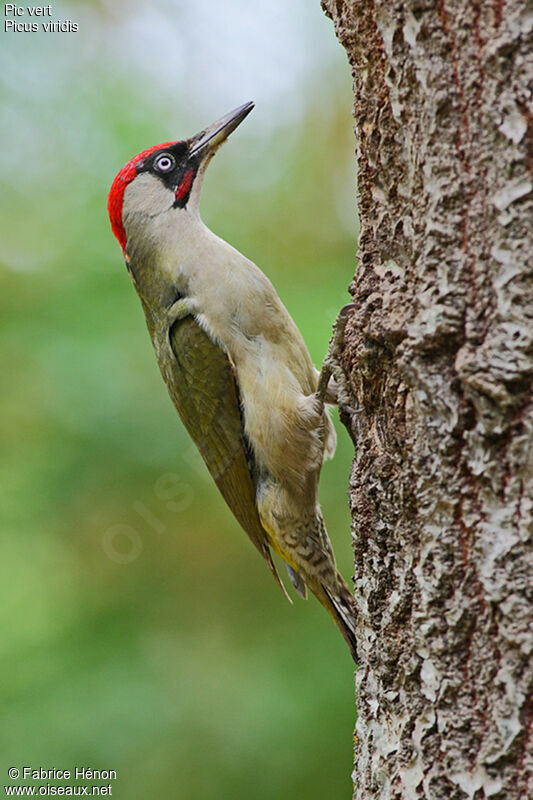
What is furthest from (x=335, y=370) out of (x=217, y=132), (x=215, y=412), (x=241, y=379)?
(x=217, y=132)

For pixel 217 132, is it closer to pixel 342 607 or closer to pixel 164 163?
pixel 164 163

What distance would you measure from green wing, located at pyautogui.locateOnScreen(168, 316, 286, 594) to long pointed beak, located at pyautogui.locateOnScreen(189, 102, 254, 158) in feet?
2.38

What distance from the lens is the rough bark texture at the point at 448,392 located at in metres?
1.46

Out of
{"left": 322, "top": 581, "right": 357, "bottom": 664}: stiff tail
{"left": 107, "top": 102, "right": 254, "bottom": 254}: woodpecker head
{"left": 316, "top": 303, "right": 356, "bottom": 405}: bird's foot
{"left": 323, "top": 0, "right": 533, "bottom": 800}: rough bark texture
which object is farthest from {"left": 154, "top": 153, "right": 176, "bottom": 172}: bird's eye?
{"left": 322, "top": 581, "right": 357, "bottom": 664}: stiff tail

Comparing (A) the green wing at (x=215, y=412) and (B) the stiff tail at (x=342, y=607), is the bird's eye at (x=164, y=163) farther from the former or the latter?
(B) the stiff tail at (x=342, y=607)

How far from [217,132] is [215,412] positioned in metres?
1.09

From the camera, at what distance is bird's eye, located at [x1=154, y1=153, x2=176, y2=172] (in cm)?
321

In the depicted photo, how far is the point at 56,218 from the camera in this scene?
407 centimetres

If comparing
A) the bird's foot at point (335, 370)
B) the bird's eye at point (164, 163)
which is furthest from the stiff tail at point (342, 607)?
the bird's eye at point (164, 163)

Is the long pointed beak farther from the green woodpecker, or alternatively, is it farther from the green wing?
the green wing

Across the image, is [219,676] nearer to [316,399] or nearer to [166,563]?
[166,563]

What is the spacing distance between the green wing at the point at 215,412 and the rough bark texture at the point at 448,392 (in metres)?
1.16

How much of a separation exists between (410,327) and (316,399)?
1.26 metres

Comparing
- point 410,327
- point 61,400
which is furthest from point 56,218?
point 410,327
